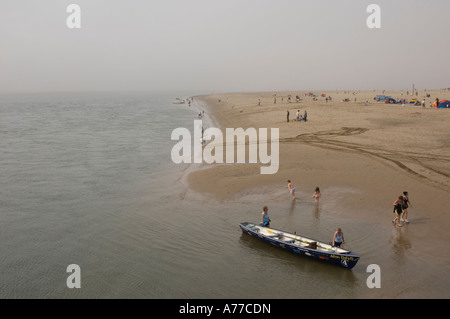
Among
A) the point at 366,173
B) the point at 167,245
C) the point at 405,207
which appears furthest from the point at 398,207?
the point at 167,245

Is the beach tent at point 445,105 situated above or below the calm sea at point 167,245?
above

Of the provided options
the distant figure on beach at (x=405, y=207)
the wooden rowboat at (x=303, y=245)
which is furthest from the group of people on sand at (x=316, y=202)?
the distant figure on beach at (x=405, y=207)

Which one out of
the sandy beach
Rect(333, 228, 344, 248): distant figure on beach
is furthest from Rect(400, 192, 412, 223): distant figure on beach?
Rect(333, 228, 344, 248): distant figure on beach

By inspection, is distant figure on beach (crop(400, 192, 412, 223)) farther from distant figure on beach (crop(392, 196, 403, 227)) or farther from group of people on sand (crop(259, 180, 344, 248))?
group of people on sand (crop(259, 180, 344, 248))

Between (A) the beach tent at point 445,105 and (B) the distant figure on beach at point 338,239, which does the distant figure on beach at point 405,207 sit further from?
(A) the beach tent at point 445,105
